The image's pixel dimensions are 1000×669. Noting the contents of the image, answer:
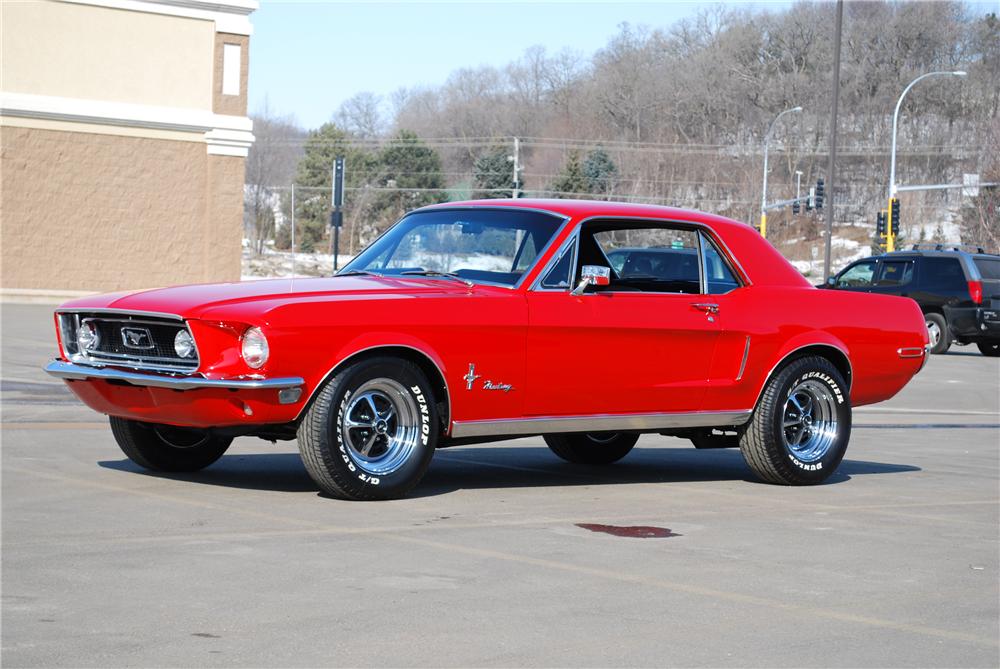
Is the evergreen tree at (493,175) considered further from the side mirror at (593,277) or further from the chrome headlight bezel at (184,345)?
the chrome headlight bezel at (184,345)

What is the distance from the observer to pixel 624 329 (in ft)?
28.2

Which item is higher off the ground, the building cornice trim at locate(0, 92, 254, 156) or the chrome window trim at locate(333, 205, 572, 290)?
the building cornice trim at locate(0, 92, 254, 156)

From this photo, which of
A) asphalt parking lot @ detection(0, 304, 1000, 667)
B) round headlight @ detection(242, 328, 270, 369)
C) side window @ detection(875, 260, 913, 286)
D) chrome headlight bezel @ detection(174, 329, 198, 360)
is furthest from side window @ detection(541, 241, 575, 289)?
side window @ detection(875, 260, 913, 286)

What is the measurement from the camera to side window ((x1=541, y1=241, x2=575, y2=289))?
845 cm

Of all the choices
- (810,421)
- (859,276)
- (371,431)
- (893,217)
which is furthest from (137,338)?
(893,217)

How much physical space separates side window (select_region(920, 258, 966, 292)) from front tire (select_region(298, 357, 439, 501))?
2240cm

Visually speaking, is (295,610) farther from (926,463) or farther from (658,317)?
(926,463)

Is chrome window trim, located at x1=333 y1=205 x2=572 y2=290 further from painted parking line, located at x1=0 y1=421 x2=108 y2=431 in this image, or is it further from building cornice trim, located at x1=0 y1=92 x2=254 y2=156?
building cornice trim, located at x1=0 y1=92 x2=254 y2=156

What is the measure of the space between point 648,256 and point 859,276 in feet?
70.5

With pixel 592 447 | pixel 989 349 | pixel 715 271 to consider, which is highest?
pixel 715 271

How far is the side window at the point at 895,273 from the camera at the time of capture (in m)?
28.8

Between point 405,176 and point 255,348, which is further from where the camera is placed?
point 405,176

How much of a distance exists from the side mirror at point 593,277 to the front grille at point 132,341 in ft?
7.60

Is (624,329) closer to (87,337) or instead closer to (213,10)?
(87,337)
